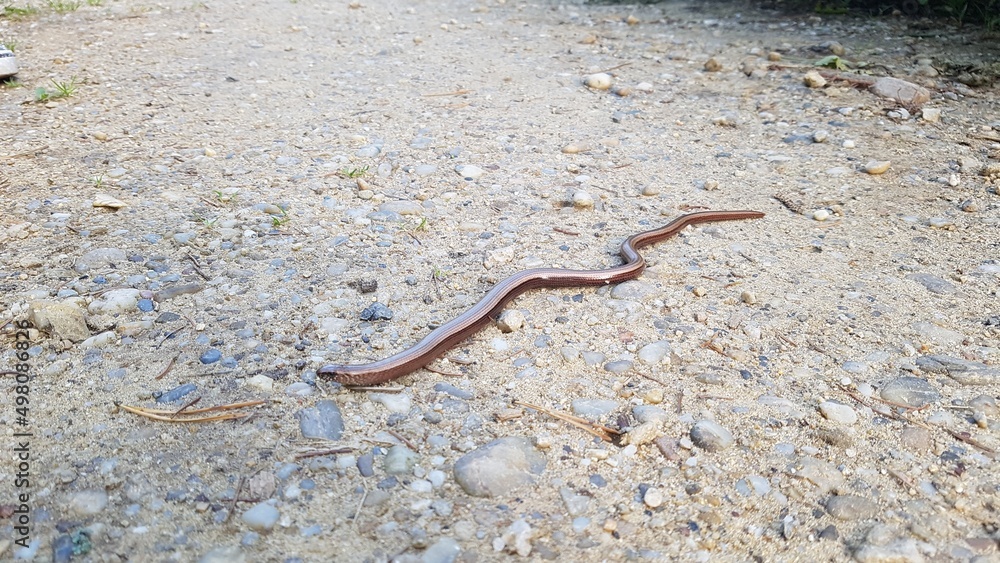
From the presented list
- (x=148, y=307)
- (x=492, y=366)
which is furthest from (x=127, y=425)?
(x=492, y=366)

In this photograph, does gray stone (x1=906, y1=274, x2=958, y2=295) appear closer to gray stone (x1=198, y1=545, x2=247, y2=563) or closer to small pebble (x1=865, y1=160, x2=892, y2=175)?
small pebble (x1=865, y1=160, x2=892, y2=175)

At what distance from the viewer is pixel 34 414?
7.48 feet

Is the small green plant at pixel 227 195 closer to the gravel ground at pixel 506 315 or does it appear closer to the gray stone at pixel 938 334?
the gravel ground at pixel 506 315

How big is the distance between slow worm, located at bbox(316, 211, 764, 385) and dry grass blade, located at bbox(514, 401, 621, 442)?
431 millimetres

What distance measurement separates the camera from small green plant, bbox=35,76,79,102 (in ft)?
16.2

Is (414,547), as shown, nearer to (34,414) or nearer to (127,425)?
(127,425)

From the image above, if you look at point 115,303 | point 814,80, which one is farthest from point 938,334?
point 115,303

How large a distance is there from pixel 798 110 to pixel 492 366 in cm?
368

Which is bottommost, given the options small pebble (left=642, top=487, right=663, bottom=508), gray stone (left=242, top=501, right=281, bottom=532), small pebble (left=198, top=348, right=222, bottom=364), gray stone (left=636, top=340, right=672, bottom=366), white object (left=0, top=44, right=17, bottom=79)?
gray stone (left=636, top=340, right=672, bottom=366)

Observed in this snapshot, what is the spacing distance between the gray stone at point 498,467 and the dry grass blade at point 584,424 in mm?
167

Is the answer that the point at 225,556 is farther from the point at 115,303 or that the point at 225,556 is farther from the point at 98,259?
the point at 98,259

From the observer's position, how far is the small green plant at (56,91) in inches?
195

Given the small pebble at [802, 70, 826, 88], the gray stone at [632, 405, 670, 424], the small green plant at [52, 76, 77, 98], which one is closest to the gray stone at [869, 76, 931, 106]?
the small pebble at [802, 70, 826, 88]

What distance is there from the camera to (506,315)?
2881mm
